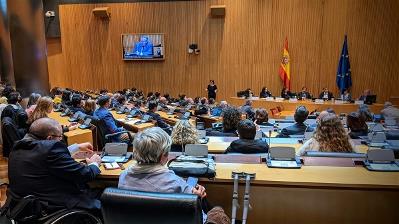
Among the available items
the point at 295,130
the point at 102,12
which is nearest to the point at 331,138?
the point at 295,130

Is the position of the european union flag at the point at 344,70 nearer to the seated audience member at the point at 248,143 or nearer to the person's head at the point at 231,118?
the person's head at the point at 231,118

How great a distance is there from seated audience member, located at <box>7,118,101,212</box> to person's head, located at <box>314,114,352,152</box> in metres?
2.31

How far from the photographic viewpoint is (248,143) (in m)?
3.78

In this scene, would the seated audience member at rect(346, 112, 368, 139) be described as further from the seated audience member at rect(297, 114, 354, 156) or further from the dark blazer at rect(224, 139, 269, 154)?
the dark blazer at rect(224, 139, 269, 154)

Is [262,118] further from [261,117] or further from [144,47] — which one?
[144,47]

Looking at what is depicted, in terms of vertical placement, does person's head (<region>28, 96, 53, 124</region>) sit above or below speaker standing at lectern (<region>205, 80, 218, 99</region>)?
above

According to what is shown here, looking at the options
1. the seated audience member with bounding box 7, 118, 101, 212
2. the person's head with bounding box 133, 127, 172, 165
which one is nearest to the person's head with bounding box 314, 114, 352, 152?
the person's head with bounding box 133, 127, 172, 165

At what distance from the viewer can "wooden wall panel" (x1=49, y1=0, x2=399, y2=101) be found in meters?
13.6

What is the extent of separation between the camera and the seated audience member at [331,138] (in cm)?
359

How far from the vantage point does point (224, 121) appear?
5402 millimetres

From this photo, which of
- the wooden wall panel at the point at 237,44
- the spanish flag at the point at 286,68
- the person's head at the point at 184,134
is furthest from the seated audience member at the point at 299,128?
the wooden wall panel at the point at 237,44

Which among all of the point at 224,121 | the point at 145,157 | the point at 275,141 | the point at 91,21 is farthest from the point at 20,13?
the point at 145,157

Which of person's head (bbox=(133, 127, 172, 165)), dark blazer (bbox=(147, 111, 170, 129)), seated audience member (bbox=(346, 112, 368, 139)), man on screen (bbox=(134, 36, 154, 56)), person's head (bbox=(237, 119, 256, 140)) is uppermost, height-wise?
man on screen (bbox=(134, 36, 154, 56))

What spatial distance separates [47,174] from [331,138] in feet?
8.85
